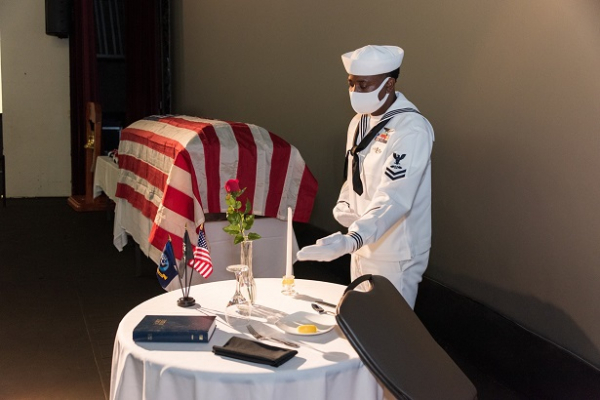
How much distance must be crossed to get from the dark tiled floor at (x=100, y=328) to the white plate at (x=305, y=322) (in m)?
1.18

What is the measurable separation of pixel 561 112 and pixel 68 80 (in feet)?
19.4

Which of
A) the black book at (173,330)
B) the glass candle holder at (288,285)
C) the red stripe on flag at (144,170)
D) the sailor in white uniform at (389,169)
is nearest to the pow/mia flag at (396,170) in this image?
the sailor in white uniform at (389,169)

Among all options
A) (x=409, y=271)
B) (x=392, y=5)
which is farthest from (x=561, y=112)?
(x=392, y=5)

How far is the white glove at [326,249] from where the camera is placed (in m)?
1.82

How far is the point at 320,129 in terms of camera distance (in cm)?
452

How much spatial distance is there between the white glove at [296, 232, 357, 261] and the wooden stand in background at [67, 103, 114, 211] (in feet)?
14.8

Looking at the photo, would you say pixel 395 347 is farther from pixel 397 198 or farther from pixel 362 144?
pixel 362 144

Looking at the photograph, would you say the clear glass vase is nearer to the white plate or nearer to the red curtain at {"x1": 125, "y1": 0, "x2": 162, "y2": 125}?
the white plate

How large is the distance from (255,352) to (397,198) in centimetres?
82

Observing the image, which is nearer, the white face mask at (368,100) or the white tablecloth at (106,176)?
the white face mask at (368,100)

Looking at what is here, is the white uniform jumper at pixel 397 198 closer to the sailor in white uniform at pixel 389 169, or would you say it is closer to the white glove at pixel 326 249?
the sailor in white uniform at pixel 389 169

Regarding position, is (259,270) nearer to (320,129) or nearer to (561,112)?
(320,129)

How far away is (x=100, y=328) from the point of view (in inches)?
137

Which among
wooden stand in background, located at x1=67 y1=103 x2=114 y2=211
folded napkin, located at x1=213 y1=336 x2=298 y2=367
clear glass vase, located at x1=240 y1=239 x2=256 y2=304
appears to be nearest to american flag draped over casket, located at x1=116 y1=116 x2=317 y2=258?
clear glass vase, located at x1=240 y1=239 x2=256 y2=304
